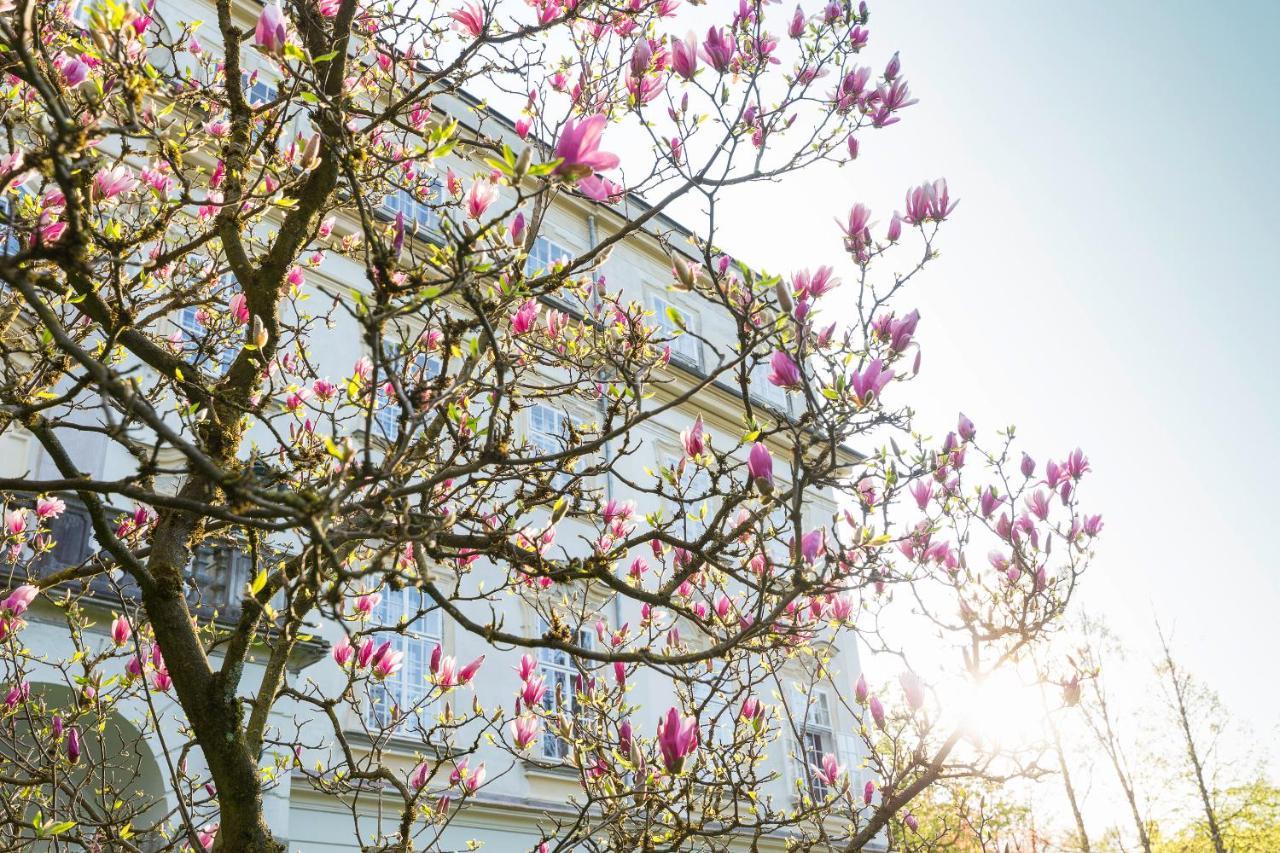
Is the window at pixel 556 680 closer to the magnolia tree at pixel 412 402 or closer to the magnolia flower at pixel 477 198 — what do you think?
the magnolia tree at pixel 412 402

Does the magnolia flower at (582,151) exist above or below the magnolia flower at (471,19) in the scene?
below

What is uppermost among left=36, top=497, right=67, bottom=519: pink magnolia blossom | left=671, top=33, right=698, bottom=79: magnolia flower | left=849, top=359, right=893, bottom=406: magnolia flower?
left=671, top=33, right=698, bottom=79: magnolia flower

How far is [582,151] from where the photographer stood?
7.64 ft

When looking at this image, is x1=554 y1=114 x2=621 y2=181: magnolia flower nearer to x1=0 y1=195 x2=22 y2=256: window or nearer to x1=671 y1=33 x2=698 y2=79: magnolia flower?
x1=0 y1=195 x2=22 y2=256: window

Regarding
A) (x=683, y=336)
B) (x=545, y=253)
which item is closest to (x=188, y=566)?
(x=545, y=253)

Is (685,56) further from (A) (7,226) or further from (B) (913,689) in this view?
(B) (913,689)

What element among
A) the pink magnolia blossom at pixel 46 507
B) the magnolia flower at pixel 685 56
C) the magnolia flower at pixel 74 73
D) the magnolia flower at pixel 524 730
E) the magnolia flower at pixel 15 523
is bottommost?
the magnolia flower at pixel 524 730

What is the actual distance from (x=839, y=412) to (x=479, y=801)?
29.4 ft

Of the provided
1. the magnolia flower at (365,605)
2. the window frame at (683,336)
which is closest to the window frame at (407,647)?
the magnolia flower at (365,605)

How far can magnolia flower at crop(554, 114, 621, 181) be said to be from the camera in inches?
90.7

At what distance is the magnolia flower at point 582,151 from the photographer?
230 cm

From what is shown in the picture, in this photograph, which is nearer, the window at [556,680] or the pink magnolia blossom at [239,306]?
the pink magnolia blossom at [239,306]

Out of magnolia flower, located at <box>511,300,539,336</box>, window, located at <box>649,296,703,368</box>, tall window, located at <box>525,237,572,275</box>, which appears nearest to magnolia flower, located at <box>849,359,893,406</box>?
magnolia flower, located at <box>511,300,539,336</box>

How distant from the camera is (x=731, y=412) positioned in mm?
18609
